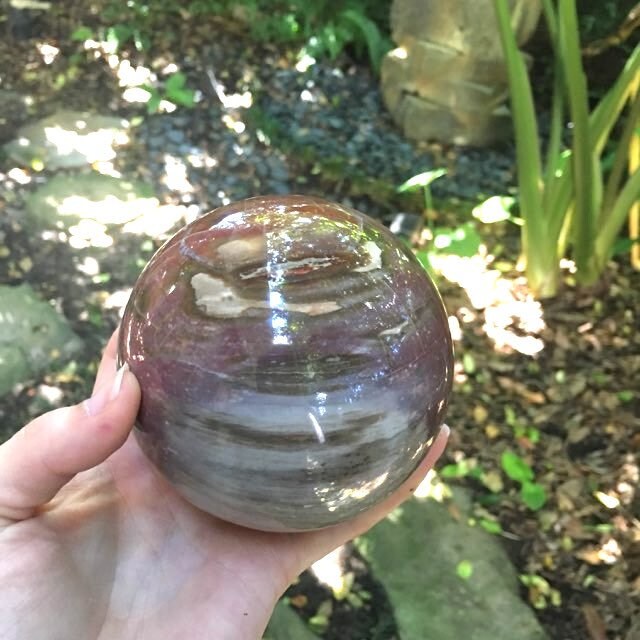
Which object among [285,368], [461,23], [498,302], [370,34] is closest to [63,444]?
[285,368]

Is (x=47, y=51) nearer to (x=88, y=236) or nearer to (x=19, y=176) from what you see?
(x=19, y=176)

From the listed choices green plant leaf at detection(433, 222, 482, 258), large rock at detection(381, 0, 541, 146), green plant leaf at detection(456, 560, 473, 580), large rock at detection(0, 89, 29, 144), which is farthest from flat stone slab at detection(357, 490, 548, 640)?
large rock at detection(0, 89, 29, 144)

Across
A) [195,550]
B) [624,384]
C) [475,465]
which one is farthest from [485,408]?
[195,550]

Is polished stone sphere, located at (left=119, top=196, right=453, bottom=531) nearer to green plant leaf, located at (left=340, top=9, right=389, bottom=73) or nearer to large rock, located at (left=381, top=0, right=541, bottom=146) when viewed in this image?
large rock, located at (left=381, top=0, right=541, bottom=146)

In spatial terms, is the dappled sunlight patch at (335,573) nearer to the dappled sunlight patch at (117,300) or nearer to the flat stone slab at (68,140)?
the dappled sunlight patch at (117,300)

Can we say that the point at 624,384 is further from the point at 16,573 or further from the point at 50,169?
the point at 50,169

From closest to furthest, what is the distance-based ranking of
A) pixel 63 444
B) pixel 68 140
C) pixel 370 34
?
pixel 63 444
pixel 68 140
pixel 370 34
